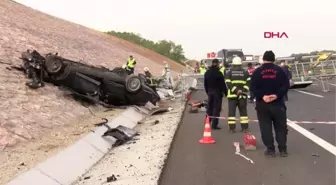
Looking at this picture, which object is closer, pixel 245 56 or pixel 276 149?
pixel 276 149

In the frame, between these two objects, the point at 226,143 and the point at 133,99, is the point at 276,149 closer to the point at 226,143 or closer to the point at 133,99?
the point at 226,143

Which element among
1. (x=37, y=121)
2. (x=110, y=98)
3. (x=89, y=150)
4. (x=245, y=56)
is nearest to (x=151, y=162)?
(x=89, y=150)

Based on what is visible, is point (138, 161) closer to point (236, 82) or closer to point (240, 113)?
point (240, 113)

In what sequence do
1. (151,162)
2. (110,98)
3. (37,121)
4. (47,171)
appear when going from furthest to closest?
1. (110,98)
2. (37,121)
3. (151,162)
4. (47,171)

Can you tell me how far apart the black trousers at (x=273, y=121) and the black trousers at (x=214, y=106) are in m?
3.98

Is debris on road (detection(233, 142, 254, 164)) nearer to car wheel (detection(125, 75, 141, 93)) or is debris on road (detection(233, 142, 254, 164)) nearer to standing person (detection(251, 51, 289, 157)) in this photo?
standing person (detection(251, 51, 289, 157))

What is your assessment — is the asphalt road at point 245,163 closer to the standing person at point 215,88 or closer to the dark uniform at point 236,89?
the dark uniform at point 236,89

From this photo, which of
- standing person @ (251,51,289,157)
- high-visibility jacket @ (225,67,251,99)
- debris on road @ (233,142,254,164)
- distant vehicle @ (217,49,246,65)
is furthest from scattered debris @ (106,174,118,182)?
distant vehicle @ (217,49,246,65)

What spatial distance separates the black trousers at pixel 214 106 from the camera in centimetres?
1319

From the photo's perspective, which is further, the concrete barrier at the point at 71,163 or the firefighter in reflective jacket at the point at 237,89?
the firefighter in reflective jacket at the point at 237,89

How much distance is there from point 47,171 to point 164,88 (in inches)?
760

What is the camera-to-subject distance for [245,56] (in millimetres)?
37031

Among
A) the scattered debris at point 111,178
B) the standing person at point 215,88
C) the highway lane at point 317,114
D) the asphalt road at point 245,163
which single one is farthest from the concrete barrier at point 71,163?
the highway lane at point 317,114

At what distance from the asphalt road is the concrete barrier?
1.48m
